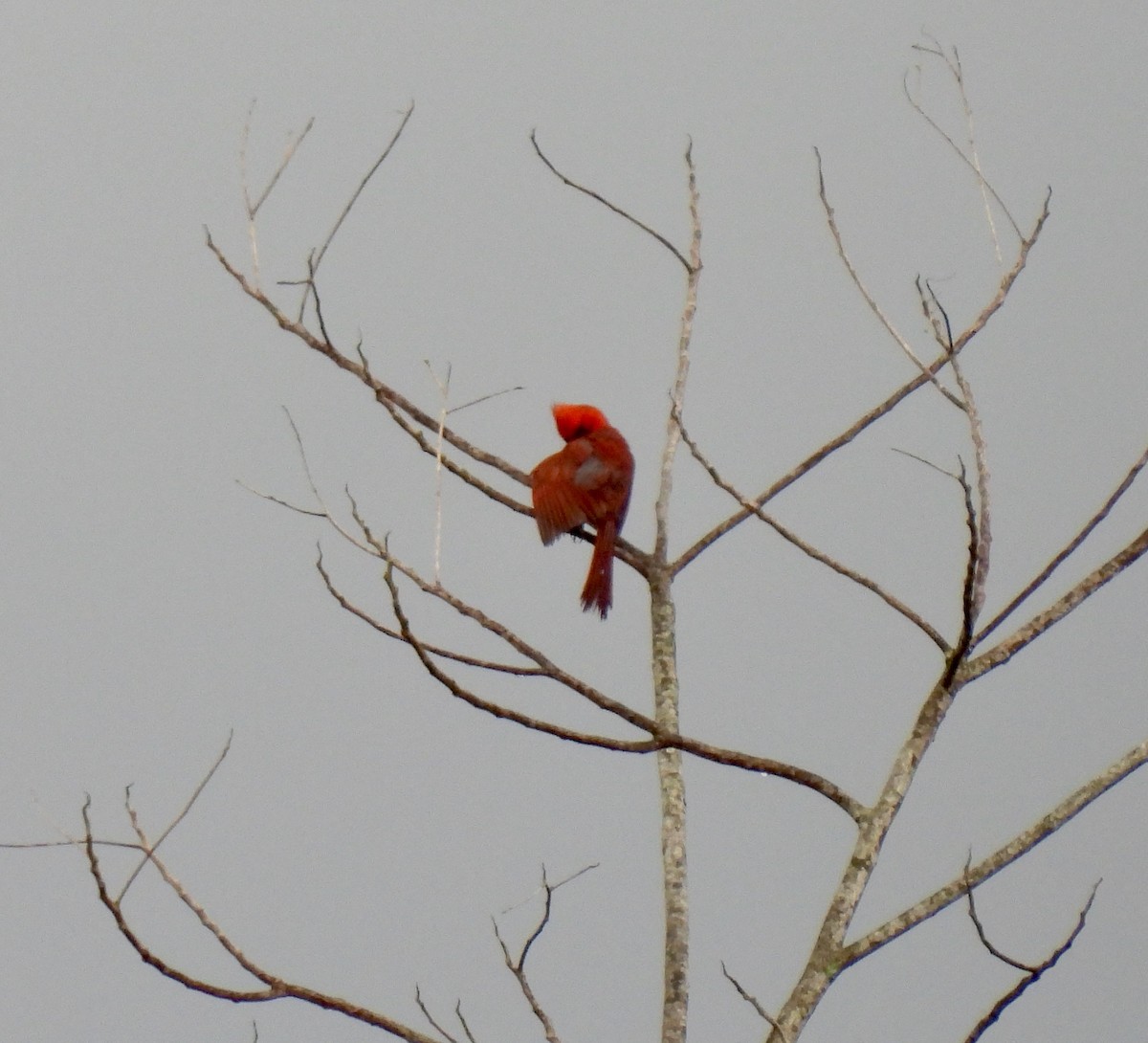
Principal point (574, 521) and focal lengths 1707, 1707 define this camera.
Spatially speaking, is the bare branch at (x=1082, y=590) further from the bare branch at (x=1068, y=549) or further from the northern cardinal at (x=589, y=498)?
the northern cardinal at (x=589, y=498)

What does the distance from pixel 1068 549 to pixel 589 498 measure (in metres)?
0.97

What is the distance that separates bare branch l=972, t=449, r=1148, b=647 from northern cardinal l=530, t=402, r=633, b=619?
85 cm

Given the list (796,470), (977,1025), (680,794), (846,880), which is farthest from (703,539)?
(977,1025)

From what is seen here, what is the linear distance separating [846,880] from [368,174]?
3.73ft

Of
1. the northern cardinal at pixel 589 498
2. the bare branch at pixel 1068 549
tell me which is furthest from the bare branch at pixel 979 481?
the northern cardinal at pixel 589 498

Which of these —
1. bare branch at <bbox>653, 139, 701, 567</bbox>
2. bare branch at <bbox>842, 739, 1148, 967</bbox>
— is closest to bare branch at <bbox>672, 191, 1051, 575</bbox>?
bare branch at <bbox>653, 139, 701, 567</bbox>

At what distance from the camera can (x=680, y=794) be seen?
Answer: 7.00ft

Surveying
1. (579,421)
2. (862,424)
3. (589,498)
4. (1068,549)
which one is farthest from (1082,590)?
(579,421)

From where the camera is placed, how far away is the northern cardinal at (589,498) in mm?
2670

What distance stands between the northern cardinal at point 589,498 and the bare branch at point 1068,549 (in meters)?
0.85

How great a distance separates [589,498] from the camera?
2.72 meters

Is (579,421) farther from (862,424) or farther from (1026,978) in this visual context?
(1026,978)

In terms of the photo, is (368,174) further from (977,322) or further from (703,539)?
(977,322)

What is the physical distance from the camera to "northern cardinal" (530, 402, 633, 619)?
267 centimetres
